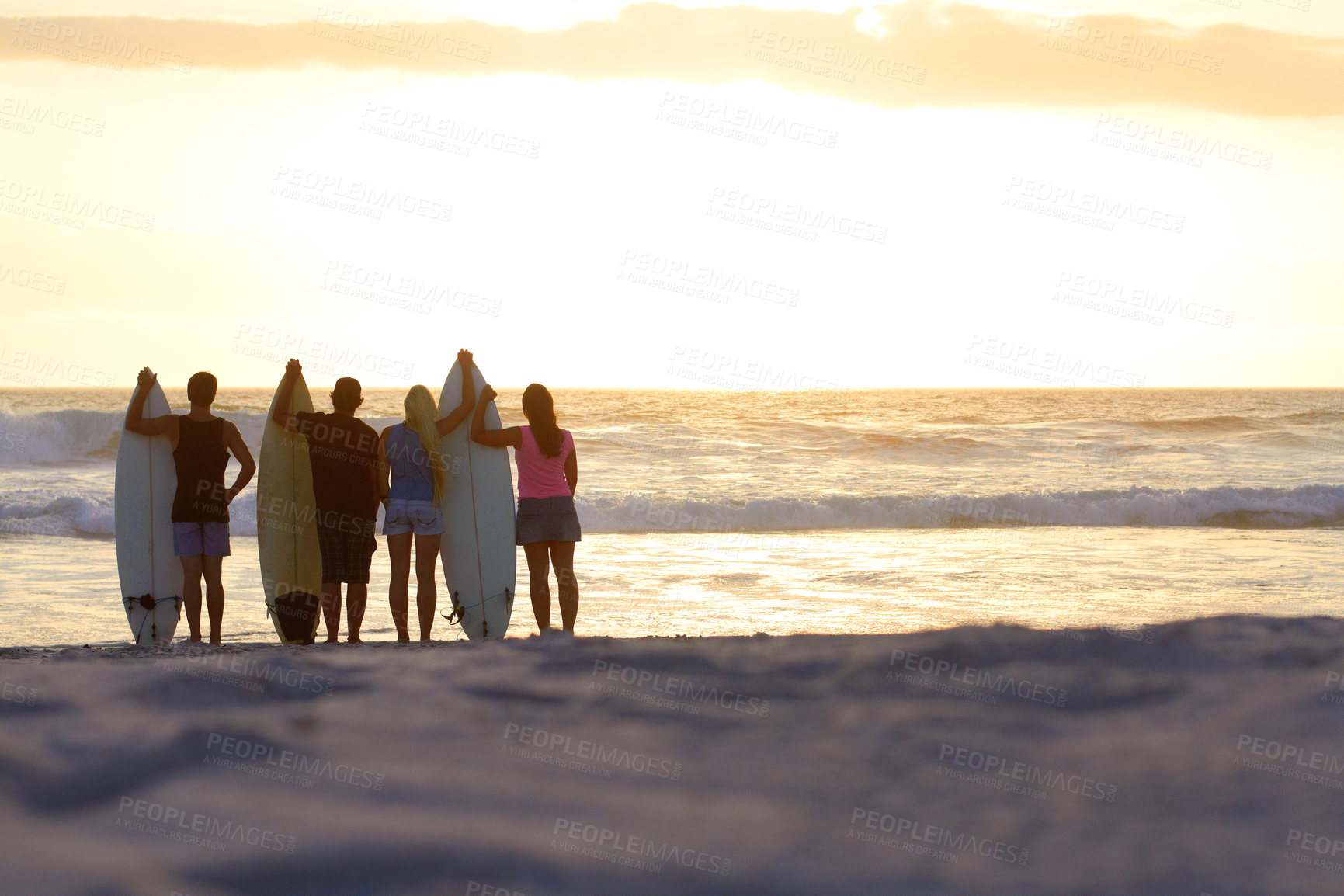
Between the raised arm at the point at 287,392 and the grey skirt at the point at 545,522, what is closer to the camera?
the grey skirt at the point at 545,522

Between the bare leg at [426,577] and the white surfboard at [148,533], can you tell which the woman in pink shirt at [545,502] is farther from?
the white surfboard at [148,533]

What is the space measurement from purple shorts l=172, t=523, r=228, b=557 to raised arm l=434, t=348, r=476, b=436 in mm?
1329

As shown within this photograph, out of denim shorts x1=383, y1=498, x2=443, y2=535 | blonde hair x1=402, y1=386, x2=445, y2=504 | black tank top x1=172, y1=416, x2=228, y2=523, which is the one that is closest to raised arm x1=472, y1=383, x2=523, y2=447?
blonde hair x1=402, y1=386, x2=445, y2=504

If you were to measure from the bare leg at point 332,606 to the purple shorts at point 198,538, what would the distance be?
609 millimetres

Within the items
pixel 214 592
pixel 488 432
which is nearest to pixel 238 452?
pixel 214 592

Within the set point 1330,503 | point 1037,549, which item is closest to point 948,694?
point 1037,549

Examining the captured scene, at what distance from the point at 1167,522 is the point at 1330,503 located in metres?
2.67

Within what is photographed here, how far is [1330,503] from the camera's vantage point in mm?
14898

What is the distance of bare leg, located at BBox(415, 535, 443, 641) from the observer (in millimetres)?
5488

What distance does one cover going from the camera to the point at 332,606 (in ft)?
18.0

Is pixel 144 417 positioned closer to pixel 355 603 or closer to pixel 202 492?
pixel 202 492

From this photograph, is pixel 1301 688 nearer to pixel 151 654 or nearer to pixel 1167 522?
pixel 151 654

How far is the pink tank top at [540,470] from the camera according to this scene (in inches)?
215

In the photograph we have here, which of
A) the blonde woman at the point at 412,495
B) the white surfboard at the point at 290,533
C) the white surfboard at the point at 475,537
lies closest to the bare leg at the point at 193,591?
the white surfboard at the point at 290,533
